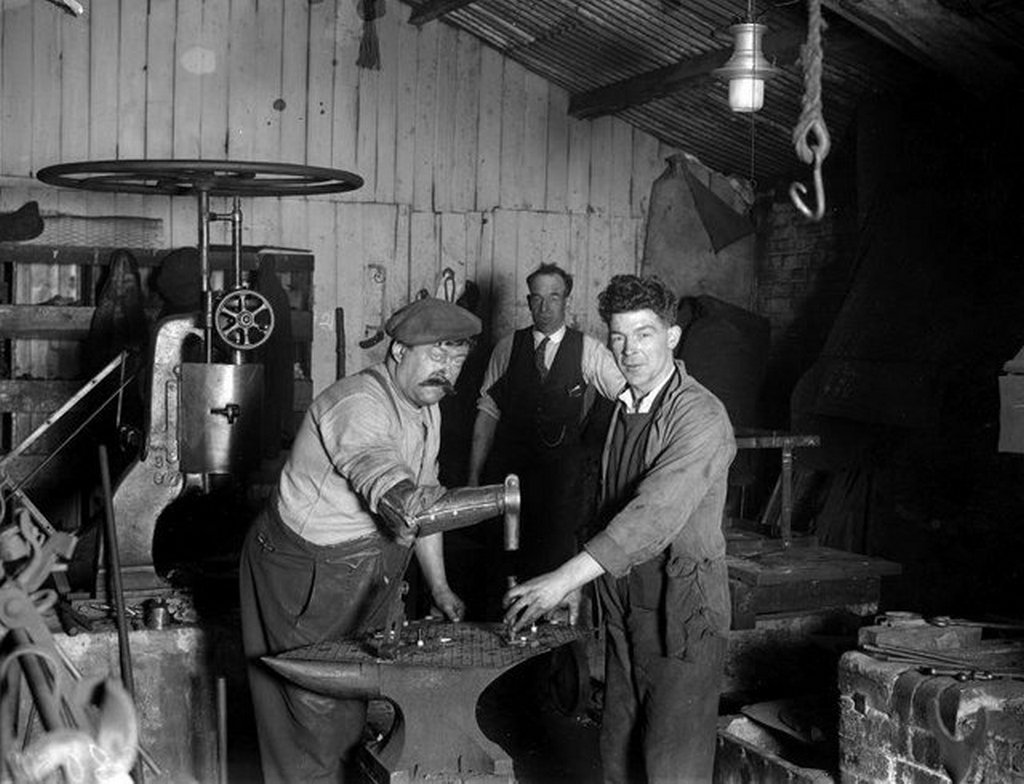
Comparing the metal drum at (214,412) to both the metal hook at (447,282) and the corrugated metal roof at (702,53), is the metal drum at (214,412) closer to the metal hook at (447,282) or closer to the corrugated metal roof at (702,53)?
the corrugated metal roof at (702,53)

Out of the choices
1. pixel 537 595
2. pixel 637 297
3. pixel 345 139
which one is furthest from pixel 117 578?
pixel 345 139

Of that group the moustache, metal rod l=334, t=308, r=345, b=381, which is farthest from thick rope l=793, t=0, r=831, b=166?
metal rod l=334, t=308, r=345, b=381

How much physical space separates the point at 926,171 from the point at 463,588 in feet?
9.39

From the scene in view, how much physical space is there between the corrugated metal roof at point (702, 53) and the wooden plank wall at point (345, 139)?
11.0 inches

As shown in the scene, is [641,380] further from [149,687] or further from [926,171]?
[926,171]

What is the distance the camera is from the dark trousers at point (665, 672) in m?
3.30

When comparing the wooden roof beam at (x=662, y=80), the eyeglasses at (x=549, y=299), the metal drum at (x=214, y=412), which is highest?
the wooden roof beam at (x=662, y=80)

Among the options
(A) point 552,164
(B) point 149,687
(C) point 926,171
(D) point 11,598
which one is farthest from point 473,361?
(D) point 11,598

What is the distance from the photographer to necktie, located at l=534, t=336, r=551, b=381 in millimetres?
5531

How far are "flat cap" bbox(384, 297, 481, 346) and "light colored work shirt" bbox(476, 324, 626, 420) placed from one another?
74.3 inches

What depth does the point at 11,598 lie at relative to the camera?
1.99 m

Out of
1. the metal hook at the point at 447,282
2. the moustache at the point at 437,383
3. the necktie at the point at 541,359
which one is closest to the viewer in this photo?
the moustache at the point at 437,383

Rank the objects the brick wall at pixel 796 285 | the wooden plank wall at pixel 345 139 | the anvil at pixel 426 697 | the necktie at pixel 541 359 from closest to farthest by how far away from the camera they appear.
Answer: the anvil at pixel 426 697, the necktie at pixel 541 359, the wooden plank wall at pixel 345 139, the brick wall at pixel 796 285

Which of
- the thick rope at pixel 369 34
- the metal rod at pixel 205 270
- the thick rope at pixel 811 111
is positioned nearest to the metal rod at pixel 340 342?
the thick rope at pixel 369 34
